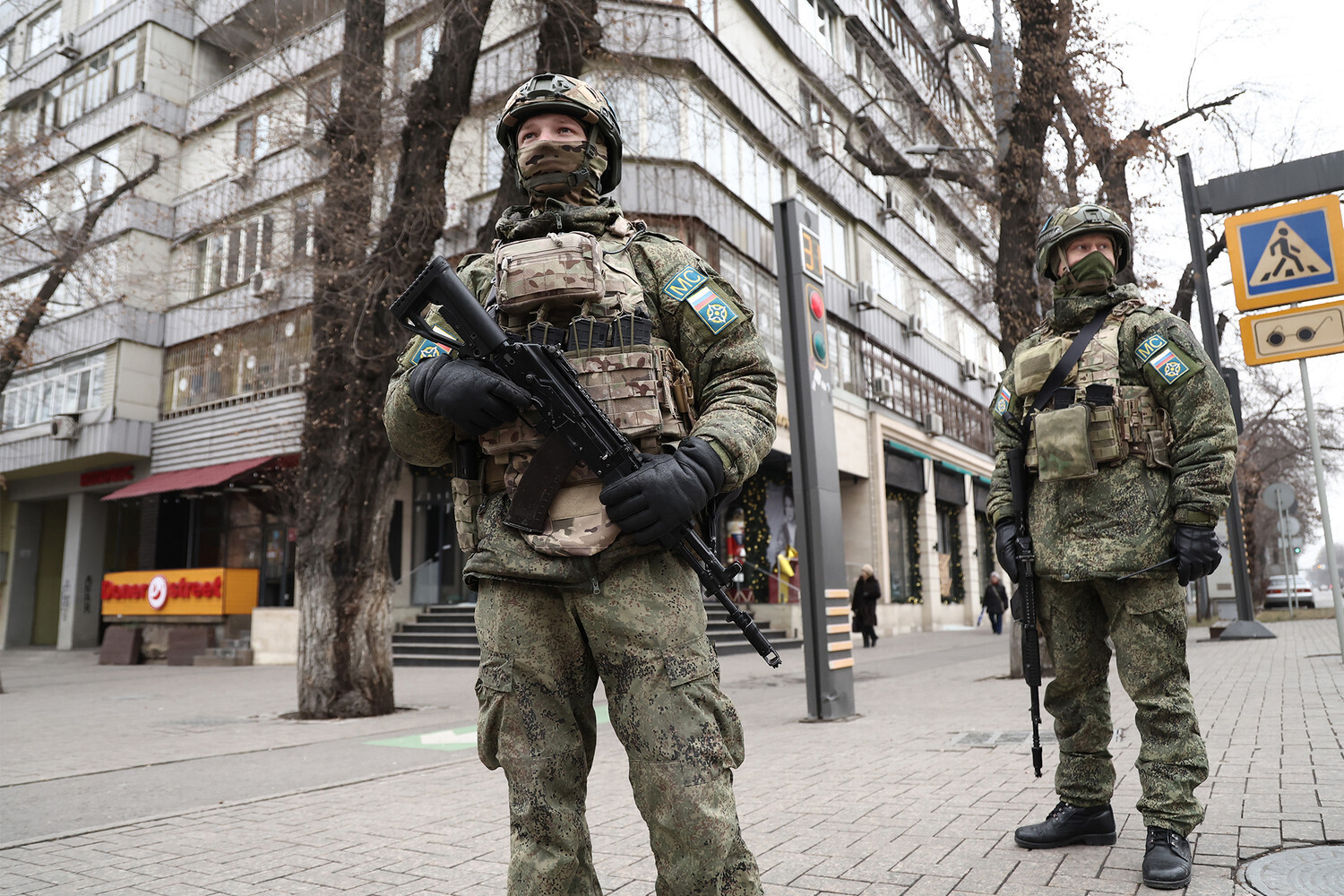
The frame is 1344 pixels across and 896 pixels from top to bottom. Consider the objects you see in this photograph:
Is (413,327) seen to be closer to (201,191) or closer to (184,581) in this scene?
(184,581)

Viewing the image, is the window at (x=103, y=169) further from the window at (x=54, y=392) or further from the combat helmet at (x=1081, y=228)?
the combat helmet at (x=1081, y=228)

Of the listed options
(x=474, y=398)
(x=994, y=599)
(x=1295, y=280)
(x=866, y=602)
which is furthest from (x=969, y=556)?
(x=474, y=398)

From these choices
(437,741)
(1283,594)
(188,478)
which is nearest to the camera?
(437,741)

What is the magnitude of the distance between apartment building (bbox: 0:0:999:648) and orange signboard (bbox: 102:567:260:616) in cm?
18

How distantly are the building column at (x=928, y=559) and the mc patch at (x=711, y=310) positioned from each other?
86.5 ft

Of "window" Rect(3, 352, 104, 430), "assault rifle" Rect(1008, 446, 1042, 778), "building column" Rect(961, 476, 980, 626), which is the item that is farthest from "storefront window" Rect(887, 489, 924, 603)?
"assault rifle" Rect(1008, 446, 1042, 778)

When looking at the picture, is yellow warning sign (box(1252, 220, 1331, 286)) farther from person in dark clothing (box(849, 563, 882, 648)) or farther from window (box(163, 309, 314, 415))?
window (box(163, 309, 314, 415))

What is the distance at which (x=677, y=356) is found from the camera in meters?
2.40

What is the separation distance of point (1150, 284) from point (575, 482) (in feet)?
45.3

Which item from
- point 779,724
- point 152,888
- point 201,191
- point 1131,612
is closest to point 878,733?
point 779,724

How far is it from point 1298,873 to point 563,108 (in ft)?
10.6

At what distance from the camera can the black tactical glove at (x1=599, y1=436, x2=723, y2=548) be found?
78.1 inches

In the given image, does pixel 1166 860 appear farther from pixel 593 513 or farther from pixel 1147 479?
pixel 593 513

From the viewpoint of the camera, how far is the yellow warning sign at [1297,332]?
860 centimetres
